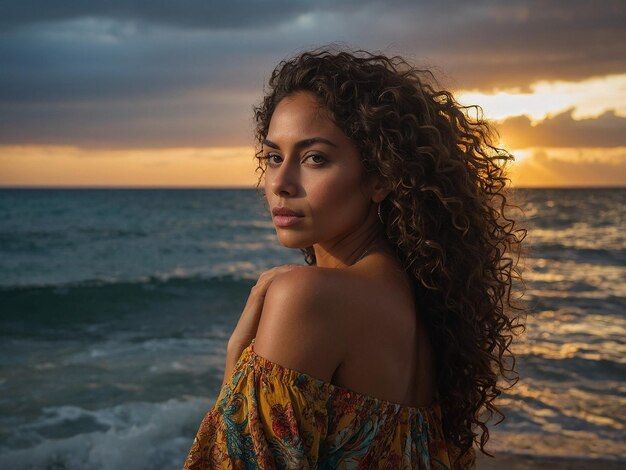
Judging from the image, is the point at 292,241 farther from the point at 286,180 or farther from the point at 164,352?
the point at 164,352

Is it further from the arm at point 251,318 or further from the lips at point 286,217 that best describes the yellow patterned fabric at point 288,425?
the lips at point 286,217

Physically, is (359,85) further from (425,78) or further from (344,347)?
(344,347)

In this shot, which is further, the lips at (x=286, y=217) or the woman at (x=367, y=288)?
the lips at (x=286, y=217)

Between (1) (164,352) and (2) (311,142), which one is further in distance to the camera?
(1) (164,352)

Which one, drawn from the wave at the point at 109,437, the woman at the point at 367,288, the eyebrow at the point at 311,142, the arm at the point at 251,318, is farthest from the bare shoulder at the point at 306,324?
the wave at the point at 109,437

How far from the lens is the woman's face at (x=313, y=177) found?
2047 millimetres

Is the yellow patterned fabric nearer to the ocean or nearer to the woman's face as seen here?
the woman's face

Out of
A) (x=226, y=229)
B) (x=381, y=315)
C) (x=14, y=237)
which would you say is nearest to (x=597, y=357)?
(x=381, y=315)

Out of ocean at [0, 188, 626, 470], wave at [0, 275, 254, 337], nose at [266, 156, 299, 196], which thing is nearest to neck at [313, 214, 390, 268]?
nose at [266, 156, 299, 196]

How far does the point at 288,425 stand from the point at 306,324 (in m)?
0.24

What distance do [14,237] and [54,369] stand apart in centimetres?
2363

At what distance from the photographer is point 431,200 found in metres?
2.16

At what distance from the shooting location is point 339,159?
2.05 m

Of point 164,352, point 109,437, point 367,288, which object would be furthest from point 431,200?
point 164,352
